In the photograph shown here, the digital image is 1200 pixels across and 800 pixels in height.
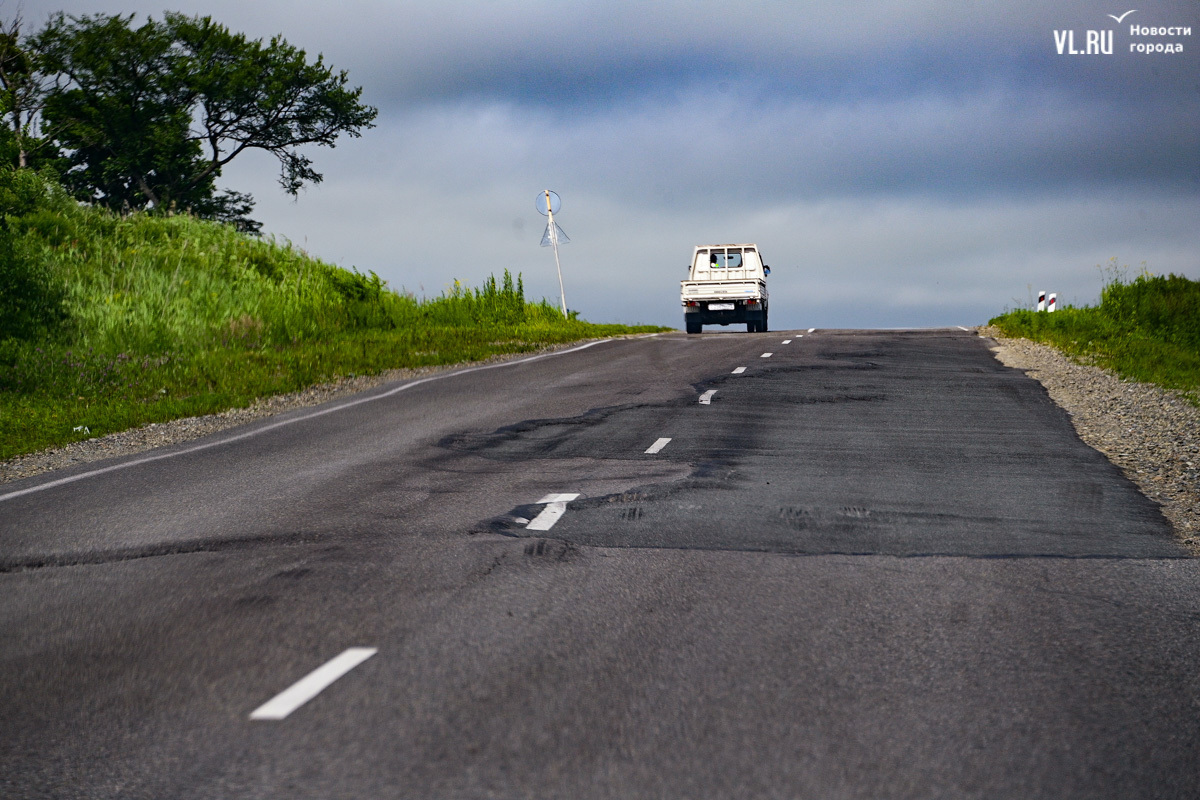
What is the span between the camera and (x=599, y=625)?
542cm

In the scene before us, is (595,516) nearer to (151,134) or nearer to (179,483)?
(179,483)

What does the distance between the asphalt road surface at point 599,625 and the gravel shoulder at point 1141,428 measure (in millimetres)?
332

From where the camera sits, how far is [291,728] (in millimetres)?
4035

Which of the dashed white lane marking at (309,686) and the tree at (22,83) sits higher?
the tree at (22,83)

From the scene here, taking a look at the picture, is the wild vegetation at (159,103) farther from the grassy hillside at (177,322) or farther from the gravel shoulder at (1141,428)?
the gravel shoulder at (1141,428)

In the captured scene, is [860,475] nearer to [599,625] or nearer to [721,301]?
[599,625]

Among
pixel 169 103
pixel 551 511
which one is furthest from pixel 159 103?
pixel 551 511

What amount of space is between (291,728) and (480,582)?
2.21m

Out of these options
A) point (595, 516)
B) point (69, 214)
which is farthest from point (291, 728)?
point (69, 214)

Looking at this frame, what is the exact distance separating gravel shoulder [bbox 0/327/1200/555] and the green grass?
1266mm

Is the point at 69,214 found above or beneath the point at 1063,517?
above

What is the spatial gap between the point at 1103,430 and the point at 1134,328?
1680cm

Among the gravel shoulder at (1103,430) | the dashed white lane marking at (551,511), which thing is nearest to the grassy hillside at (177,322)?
the gravel shoulder at (1103,430)

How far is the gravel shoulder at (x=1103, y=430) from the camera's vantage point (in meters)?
Result: 9.68
